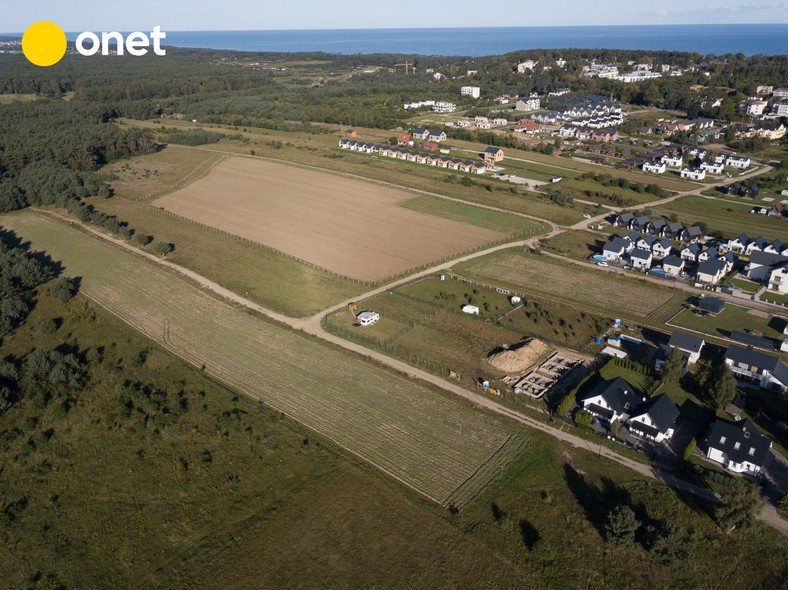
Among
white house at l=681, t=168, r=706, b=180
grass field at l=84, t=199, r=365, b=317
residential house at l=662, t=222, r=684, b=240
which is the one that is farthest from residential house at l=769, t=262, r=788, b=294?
white house at l=681, t=168, r=706, b=180

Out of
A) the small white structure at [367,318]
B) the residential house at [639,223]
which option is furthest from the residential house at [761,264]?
the small white structure at [367,318]

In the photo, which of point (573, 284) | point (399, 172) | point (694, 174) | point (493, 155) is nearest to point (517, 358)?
point (573, 284)

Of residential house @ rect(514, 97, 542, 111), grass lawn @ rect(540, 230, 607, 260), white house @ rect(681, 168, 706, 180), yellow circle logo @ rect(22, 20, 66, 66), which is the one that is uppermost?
yellow circle logo @ rect(22, 20, 66, 66)

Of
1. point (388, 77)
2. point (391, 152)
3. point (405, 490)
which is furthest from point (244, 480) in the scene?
point (388, 77)

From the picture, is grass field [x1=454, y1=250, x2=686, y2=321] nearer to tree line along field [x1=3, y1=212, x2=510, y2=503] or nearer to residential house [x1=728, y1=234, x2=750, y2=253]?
residential house [x1=728, y1=234, x2=750, y2=253]

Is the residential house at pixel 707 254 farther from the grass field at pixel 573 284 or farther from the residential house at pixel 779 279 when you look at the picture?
the grass field at pixel 573 284

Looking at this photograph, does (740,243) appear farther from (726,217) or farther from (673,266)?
(726,217)

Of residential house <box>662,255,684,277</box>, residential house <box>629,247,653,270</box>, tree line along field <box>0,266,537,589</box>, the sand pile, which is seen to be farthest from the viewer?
residential house <box>629,247,653,270</box>

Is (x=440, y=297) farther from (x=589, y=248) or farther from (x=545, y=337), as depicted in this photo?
(x=589, y=248)
